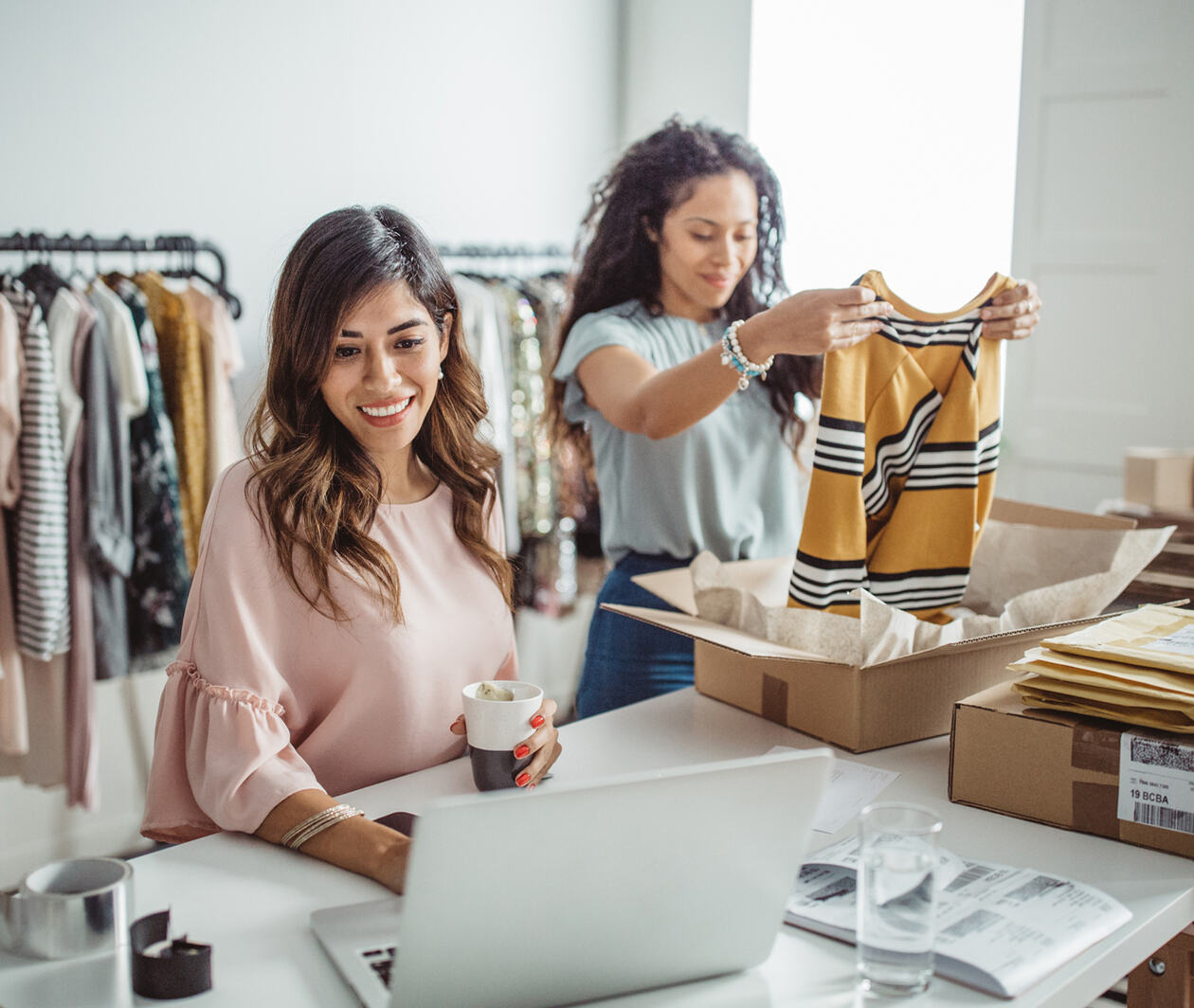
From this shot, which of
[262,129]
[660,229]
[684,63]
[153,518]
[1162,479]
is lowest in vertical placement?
[153,518]

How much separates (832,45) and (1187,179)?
3.87 feet

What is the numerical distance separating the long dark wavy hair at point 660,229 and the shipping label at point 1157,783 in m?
0.92

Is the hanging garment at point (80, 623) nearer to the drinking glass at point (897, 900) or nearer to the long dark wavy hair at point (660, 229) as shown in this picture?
the long dark wavy hair at point (660, 229)

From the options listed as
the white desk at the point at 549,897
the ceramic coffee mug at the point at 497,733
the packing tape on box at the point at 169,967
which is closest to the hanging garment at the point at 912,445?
the white desk at the point at 549,897

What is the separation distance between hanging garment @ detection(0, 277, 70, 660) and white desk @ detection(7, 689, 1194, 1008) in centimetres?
132

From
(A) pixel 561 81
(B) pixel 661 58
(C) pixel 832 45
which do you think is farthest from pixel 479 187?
(C) pixel 832 45

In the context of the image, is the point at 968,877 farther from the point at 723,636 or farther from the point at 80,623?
the point at 80,623

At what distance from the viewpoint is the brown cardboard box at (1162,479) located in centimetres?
252

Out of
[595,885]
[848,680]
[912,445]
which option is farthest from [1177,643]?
[595,885]

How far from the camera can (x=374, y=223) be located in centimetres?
138

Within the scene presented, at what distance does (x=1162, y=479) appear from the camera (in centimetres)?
253

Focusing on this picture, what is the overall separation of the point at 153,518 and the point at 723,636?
1.51 meters

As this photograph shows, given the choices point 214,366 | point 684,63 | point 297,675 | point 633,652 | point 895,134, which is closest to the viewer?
point 297,675

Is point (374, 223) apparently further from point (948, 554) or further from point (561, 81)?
point (561, 81)
